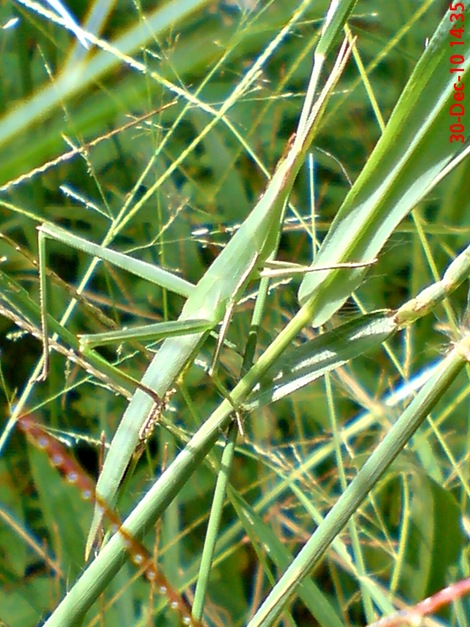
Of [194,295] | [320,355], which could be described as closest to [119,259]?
[194,295]

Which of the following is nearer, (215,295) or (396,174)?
(396,174)

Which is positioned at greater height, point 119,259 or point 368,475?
point 119,259

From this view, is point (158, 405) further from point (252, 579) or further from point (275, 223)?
point (252, 579)

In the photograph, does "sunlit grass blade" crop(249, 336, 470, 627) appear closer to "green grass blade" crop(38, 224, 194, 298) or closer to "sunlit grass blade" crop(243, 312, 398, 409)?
"sunlit grass blade" crop(243, 312, 398, 409)

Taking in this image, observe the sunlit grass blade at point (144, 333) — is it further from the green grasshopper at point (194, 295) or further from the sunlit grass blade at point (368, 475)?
the sunlit grass blade at point (368, 475)

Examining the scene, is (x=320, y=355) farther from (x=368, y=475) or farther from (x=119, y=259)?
(x=119, y=259)

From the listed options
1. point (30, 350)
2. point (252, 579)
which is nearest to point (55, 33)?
point (30, 350)

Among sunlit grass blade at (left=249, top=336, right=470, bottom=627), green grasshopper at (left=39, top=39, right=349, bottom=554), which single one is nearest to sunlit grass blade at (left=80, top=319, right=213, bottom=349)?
green grasshopper at (left=39, top=39, right=349, bottom=554)

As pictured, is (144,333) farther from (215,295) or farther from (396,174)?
(396,174)
